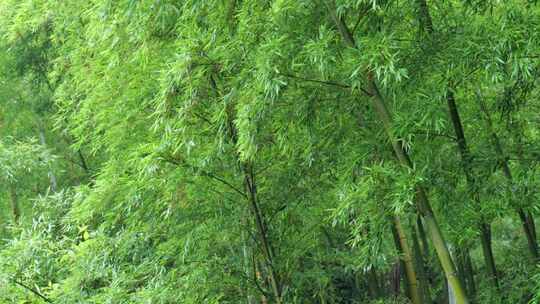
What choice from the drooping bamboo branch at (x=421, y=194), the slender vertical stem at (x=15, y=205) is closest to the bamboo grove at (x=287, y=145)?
the drooping bamboo branch at (x=421, y=194)

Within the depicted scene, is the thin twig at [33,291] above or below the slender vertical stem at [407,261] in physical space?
above

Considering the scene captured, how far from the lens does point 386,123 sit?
11.2 ft

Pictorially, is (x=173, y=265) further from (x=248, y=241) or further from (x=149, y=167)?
(x=149, y=167)

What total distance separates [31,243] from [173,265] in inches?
43.2

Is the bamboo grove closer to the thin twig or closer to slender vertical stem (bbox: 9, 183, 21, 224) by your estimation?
the thin twig

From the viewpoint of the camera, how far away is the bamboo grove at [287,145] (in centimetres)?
328

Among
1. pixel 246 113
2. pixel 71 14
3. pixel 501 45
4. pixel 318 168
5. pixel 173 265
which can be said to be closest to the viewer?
pixel 501 45

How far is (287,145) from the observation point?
3.83m

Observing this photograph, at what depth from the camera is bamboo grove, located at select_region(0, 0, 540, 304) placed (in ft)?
10.8

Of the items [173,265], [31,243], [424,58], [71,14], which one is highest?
[71,14]

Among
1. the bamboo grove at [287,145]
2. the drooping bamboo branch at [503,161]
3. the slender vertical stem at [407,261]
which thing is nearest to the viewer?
the bamboo grove at [287,145]

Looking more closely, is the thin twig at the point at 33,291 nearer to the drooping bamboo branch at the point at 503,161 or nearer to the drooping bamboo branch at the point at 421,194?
the drooping bamboo branch at the point at 421,194

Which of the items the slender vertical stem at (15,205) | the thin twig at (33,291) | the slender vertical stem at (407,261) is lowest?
the slender vertical stem at (407,261)

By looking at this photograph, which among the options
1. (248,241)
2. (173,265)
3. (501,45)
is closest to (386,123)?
(501,45)
